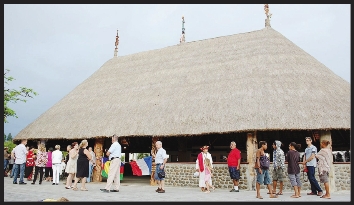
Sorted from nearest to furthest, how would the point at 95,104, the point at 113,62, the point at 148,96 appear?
1. the point at 148,96
2. the point at 95,104
3. the point at 113,62

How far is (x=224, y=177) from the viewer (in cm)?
1248

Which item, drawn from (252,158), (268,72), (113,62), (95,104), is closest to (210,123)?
(252,158)

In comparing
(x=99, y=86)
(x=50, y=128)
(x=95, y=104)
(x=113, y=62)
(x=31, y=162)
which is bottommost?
(x=31, y=162)

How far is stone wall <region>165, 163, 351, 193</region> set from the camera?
11656 mm

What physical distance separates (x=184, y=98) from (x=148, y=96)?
2162mm

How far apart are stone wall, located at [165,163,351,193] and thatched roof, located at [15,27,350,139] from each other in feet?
4.72

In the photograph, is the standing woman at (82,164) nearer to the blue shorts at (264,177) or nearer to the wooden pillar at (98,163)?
the wooden pillar at (98,163)

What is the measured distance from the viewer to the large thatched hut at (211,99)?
40.6 ft

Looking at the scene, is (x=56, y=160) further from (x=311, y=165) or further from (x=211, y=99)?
(x=311, y=165)

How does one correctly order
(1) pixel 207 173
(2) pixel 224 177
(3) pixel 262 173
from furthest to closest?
(2) pixel 224 177, (1) pixel 207 173, (3) pixel 262 173

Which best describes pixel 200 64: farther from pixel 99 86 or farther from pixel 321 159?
pixel 321 159

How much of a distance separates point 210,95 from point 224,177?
3684mm

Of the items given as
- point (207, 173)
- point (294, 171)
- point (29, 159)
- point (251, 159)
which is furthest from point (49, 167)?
point (294, 171)

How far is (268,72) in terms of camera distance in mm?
14398
